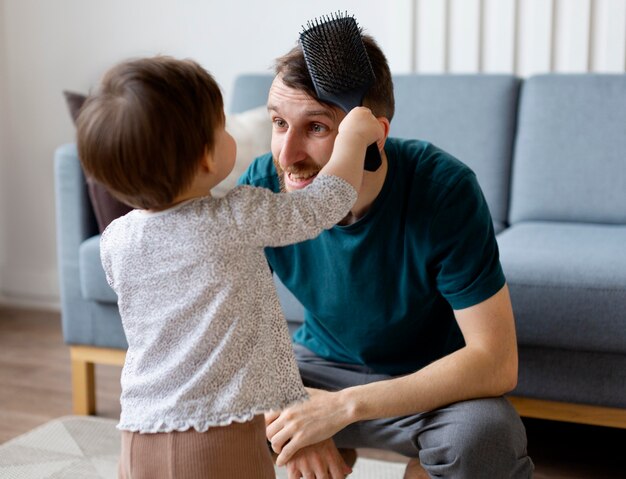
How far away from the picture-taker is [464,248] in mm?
1363

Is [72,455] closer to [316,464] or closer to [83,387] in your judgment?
[83,387]

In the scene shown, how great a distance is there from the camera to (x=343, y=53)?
4.18 feet

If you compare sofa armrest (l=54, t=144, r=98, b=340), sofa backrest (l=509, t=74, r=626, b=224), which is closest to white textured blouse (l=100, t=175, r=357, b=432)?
sofa armrest (l=54, t=144, r=98, b=340)

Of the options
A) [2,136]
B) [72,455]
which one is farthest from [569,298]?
[2,136]

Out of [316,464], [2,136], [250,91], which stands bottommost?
[316,464]

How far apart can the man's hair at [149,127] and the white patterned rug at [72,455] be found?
1091 millimetres

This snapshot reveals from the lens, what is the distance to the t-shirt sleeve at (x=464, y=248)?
1.36m

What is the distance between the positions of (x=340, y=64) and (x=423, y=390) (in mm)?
496

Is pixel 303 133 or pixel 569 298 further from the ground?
pixel 303 133

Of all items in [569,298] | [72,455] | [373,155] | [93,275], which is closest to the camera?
[373,155]

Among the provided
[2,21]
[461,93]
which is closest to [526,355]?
[461,93]

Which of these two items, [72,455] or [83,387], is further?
[83,387]

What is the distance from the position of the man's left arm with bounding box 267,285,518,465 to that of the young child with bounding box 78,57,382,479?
25 cm

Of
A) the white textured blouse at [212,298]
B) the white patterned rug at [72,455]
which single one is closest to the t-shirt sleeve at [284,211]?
the white textured blouse at [212,298]
